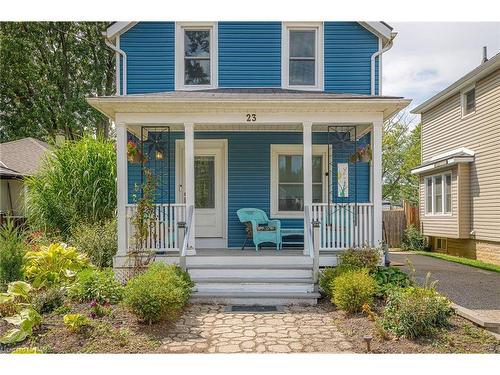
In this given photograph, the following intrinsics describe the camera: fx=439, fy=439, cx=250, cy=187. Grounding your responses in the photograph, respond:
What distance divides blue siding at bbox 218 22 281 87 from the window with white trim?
7.87 m

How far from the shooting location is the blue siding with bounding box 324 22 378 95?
9.40 metres

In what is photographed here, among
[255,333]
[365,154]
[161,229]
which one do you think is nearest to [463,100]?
[365,154]

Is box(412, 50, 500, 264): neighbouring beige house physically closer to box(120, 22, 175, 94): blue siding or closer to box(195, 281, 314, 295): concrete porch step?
box(195, 281, 314, 295): concrete porch step

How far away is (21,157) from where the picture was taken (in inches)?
709

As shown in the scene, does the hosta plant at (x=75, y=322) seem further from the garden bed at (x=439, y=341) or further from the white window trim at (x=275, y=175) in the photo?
the white window trim at (x=275, y=175)

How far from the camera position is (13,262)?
22.1 feet

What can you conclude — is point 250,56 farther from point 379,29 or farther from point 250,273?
point 250,273

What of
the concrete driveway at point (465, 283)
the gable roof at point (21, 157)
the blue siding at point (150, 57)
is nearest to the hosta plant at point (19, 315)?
the blue siding at point (150, 57)

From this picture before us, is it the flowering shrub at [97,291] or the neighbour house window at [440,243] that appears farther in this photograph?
the neighbour house window at [440,243]

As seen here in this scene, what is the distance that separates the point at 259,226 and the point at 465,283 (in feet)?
13.4

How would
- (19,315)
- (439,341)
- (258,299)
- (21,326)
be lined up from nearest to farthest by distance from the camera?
(439,341), (21,326), (19,315), (258,299)

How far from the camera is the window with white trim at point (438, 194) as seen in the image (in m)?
14.2

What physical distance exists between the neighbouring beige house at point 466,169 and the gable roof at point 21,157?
14.4 m

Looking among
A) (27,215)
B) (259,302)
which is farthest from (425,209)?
(27,215)
